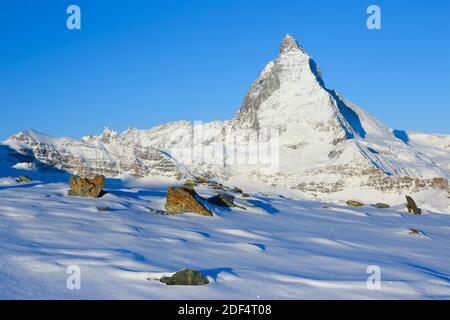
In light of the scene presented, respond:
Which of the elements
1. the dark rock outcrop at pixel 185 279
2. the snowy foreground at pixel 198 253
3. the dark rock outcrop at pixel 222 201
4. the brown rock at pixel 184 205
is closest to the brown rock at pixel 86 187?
the snowy foreground at pixel 198 253

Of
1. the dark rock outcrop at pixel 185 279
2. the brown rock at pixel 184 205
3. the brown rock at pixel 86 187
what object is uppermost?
the brown rock at pixel 86 187

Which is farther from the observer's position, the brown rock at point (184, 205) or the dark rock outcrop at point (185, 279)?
the brown rock at point (184, 205)

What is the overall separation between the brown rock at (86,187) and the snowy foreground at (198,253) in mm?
761

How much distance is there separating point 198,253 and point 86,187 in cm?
1211

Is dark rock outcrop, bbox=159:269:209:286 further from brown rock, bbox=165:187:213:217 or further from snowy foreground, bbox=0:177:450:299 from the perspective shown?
brown rock, bbox=165:187:213:217

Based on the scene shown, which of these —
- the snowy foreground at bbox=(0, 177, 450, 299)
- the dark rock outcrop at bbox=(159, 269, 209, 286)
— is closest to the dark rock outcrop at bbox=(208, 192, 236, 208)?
the snowy foreground at bbox=(0, 177, 450, 299)

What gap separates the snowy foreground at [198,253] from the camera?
10648mm

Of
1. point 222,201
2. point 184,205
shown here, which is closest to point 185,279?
point 184,205

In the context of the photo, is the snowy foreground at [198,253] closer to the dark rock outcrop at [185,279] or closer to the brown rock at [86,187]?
the dark rock outcrop at [185,279]

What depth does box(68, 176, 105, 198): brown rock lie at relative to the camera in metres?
24.8
